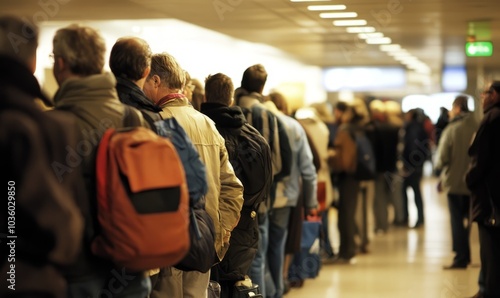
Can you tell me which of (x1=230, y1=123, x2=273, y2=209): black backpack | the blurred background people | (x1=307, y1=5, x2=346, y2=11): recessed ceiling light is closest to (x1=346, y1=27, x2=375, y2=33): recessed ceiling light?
(x1=307, y1=5, x2=346, y2=11): recessed ceiling light

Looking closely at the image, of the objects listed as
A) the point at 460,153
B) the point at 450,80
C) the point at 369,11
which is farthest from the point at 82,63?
the point at 450,80

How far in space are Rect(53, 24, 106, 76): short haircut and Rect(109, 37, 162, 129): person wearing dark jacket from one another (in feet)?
1.86

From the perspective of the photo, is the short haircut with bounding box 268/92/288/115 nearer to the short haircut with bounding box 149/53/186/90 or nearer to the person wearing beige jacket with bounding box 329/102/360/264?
the person wearing beige jacket with bounding box 329/102/360/264

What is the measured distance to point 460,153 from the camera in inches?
426

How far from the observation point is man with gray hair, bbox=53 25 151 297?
3.82m

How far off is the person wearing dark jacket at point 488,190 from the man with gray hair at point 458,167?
2.77 metres

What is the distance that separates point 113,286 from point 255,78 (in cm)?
394

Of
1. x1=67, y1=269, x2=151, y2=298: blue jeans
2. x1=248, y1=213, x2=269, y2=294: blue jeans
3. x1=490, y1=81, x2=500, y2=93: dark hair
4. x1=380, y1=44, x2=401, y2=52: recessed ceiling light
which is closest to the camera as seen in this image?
x1=67, y1=269, x2=151, y2=298: blue jeans

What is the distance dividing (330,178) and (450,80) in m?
10.7

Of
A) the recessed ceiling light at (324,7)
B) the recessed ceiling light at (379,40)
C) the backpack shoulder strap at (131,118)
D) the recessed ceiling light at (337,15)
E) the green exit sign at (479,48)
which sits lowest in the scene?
the backpack shoulder strap at (131,118)

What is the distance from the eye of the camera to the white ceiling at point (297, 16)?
8.87 m

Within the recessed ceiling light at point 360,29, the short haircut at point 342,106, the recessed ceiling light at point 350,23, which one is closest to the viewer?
the recessed ceiling light at point 350,23
